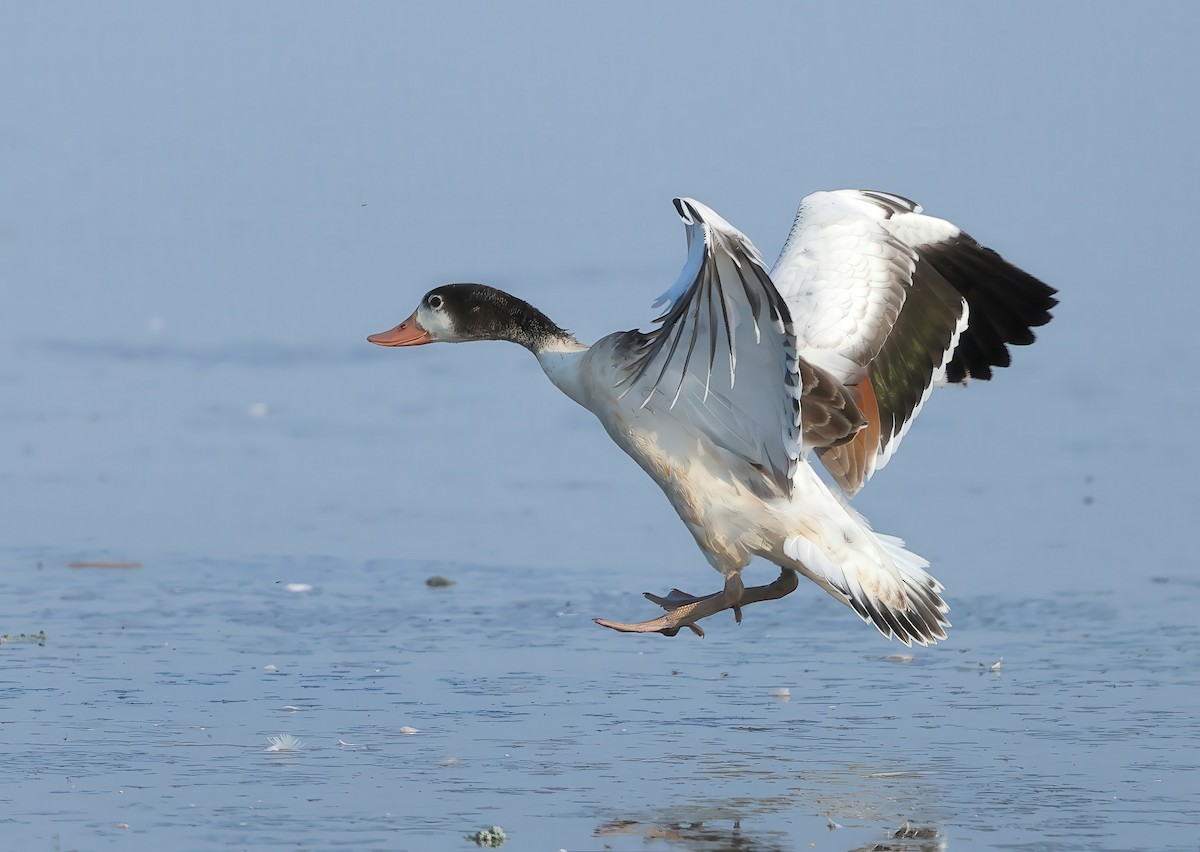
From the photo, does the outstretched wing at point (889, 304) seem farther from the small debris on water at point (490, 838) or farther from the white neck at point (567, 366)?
the small debris on water at point (490, 838)

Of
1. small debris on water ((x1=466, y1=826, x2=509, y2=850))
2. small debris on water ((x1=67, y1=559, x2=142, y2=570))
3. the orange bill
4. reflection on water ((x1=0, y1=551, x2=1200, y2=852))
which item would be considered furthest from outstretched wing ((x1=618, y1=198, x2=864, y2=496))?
small debris on water ((x1=67, y1=559, x2=142, y2=570))

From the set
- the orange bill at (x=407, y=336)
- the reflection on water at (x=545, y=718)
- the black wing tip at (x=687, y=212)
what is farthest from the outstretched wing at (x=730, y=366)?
the orange bill at (x=407, y=336)

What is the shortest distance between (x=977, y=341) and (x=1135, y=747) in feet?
7.33

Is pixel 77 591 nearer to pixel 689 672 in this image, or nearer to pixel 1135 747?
pixel 689 672

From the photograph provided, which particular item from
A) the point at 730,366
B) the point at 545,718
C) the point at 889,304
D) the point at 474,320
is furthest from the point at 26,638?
the point at 889,304

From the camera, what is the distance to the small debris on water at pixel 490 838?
5.45 m

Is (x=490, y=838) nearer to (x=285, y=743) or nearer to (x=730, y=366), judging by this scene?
(x=285, y=743)

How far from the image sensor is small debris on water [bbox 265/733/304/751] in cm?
648

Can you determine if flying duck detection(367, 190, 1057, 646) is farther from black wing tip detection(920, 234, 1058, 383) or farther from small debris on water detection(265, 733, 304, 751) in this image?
small debris on water detection(265, 733, 304, 751)

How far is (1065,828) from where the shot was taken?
18.7 feet

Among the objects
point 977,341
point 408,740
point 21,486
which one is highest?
point 977,341

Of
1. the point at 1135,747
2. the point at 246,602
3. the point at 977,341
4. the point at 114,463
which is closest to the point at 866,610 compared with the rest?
the point at 1135,747

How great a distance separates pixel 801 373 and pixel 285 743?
2.24m

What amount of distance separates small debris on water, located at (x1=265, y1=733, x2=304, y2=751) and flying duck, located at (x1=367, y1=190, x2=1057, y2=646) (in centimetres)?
120
